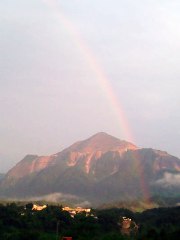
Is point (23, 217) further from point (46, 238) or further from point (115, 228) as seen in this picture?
point (46, 238)

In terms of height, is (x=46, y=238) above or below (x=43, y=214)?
below

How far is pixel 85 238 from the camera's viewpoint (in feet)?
306

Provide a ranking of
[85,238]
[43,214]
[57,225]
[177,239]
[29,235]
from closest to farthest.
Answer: [177,239]
[85,238]
[29,235]
[57,225]
[43,214]

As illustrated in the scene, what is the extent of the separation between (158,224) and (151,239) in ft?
251

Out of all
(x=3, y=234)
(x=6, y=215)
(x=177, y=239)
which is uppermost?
(x=6, y=215)

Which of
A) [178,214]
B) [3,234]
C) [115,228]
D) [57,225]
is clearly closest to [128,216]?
[178,214]

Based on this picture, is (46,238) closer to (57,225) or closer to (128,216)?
(57,225)

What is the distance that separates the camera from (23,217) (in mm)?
134375

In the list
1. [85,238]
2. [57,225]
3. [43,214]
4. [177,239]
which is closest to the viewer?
[177,239]

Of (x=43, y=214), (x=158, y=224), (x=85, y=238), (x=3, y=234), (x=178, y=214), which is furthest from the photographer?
(x=178, y=214)

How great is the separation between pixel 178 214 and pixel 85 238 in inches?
2953

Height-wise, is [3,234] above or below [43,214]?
below

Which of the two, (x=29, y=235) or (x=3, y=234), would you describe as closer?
(x=29, y=235)

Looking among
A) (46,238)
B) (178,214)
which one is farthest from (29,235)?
(178,214)
